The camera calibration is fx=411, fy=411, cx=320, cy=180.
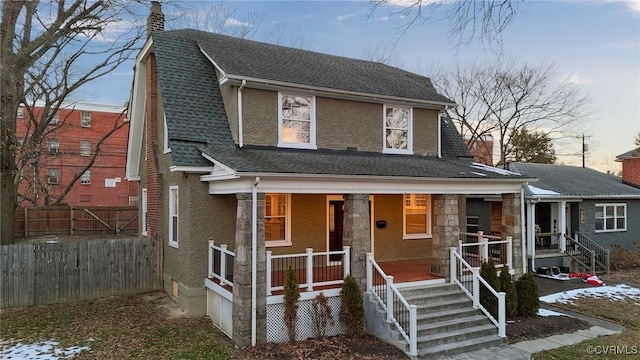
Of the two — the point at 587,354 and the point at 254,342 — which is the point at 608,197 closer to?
the point at 587,354

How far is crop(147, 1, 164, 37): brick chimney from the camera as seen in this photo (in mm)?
13531

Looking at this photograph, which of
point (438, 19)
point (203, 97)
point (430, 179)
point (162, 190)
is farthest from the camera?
point (162, 190)

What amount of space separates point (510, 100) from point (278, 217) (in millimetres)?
24523

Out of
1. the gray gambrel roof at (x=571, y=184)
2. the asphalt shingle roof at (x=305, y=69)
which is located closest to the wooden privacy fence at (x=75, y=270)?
the asphalt shingle roof at (x=305, y=69)

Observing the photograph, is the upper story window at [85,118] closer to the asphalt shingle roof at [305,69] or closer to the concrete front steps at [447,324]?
the asphalt shingle roof at [305,69]

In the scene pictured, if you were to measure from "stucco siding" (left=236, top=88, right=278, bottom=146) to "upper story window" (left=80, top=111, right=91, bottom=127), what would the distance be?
30419mm

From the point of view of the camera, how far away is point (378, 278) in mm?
9938

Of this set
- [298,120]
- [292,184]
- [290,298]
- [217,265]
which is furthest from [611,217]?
[217,265]

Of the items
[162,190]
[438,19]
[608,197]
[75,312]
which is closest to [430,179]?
[438,19]

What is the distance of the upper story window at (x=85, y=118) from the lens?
35.0 metres

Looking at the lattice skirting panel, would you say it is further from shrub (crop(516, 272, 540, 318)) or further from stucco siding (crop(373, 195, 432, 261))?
shrub (crop(516, 272, 540, 318))

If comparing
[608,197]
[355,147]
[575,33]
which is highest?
[575,33]

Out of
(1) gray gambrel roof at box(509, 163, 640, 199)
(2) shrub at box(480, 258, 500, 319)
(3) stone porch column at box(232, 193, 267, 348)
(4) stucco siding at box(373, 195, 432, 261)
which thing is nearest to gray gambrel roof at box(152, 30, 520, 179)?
(3) stone porch column at box(232, 193, 267, 348)

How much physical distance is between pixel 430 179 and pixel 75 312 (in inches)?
381
